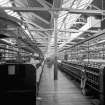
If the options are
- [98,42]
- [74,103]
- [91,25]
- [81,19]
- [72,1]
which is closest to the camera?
[74,103]

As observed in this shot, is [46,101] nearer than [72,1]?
Yes

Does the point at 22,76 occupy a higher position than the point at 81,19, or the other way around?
the point at 81,19

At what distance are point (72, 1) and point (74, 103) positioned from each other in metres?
9.05

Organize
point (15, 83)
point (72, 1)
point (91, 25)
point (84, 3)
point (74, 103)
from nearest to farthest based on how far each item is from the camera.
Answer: point (15, 83) < point (74, 103) < point (72, 1) < point (84, 3) < point (91, 25)

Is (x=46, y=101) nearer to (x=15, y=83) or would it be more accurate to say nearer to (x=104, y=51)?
(x=15, y=83)

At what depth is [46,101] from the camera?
6.25 metres

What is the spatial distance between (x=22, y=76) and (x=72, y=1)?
9795mm

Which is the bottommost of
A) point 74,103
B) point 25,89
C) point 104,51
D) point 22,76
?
point 74,103

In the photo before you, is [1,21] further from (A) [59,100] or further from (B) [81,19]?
(B) [81,19]

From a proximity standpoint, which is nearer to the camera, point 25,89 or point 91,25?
point 25,89

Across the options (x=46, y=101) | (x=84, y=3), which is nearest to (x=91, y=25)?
(x=84, y=3)

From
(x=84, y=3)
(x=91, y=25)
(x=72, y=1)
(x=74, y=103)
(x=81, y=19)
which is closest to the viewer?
(x=74, y=103)

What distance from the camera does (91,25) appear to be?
16.2m

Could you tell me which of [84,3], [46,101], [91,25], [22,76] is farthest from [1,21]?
[91,25]
